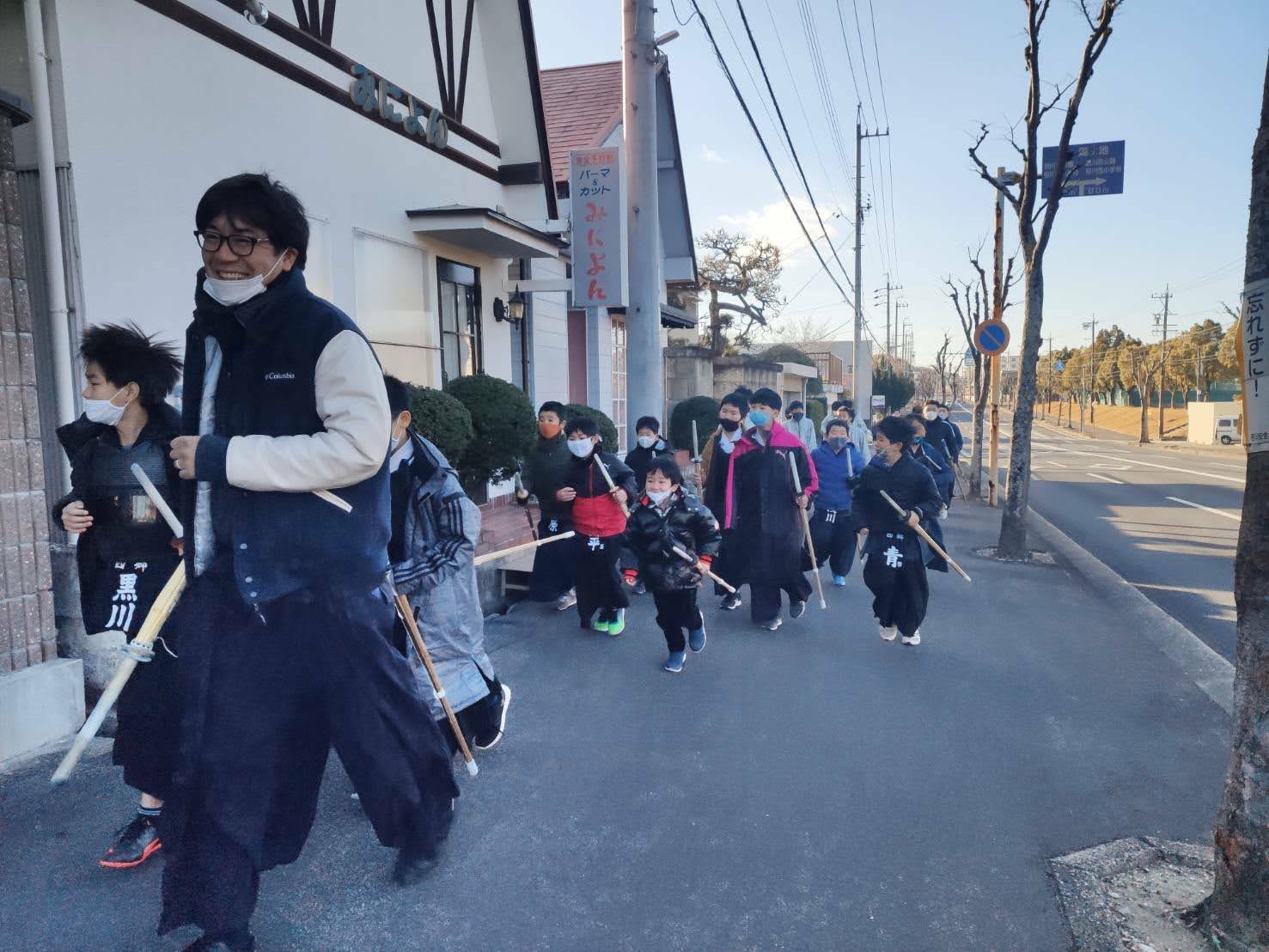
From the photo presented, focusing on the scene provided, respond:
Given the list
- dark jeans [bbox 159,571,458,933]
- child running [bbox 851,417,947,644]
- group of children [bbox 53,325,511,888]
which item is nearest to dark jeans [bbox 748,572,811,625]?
child running [bbox 851,417,947,644]

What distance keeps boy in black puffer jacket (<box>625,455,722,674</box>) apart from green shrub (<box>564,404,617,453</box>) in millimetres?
2753

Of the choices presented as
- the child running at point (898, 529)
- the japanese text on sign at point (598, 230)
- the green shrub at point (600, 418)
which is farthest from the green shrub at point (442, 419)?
the child running at point (898, 529)

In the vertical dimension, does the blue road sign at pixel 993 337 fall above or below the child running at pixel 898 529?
above

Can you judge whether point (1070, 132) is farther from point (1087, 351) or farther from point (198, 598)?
point (1087, 351)

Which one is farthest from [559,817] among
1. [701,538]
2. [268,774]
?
[701,538]

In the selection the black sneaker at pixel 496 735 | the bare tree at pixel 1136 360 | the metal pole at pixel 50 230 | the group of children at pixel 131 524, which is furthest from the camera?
the bare tree at pixel 1136 360

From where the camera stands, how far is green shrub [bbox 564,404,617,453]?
878 cm

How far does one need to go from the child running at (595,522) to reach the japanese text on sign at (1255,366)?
4.26 meters

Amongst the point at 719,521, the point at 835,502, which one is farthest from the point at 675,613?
the point at 835,502

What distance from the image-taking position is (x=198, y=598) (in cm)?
245

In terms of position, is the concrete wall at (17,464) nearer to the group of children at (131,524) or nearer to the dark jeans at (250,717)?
the group of children at (131,524)

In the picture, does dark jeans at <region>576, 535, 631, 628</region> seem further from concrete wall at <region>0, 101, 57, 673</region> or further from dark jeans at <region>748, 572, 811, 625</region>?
concrete wall at <region>0, 101, 57, 673</region>

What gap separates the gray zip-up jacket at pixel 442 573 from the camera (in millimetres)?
3629

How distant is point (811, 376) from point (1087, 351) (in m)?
58.5
